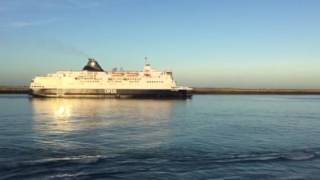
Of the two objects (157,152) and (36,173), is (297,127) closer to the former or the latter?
(157,152)

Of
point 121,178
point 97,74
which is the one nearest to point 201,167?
point 121,178

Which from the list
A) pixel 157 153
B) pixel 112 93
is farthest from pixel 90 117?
pixel 112 93

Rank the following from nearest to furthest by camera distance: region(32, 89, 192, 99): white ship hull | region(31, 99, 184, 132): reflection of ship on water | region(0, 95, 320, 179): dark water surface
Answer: region(0, 95, 320, 179): dark water surface < region(31, 99, 184, 132): reflection of ship on water < region(32, 89, 192, 99): white ship hull

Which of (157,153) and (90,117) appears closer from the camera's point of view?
(157,153)

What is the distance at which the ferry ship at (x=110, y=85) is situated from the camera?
86.2 m

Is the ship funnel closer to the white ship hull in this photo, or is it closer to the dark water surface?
the white ship hull

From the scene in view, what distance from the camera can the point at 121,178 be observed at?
14.1 metres

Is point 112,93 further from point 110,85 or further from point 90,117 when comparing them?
point 90,117

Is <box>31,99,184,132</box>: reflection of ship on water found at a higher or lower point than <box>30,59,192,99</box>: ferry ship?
lower

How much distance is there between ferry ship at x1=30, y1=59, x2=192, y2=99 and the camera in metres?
86.2

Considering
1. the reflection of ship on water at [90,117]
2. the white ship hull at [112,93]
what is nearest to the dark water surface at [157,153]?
the reflection of ship on water at [90,117]

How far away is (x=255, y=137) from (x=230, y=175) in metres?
10.1

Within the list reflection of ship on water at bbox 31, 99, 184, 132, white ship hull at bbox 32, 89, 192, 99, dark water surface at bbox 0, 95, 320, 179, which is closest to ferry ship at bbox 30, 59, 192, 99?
white ship hull at bbox 32, 89, 192, 99

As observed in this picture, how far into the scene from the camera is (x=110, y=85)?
3440 inches
